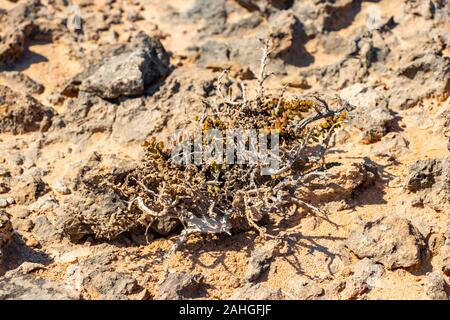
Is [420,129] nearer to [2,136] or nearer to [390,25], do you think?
[390,25]

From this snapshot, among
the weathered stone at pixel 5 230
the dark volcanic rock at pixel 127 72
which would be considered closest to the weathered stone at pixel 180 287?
the weathered stone at pixel 5 230

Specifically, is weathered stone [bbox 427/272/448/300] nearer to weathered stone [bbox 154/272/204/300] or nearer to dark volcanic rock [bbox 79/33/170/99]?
weathered stone [bbox 154/272/204/300]

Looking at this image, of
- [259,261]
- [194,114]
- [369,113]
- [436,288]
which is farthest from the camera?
[194,114]

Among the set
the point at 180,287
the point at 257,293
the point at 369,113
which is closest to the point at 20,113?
the point at 180,287

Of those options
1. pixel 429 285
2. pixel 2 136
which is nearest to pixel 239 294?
pixel 429 285

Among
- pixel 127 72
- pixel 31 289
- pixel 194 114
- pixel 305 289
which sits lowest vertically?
pixel 305 289

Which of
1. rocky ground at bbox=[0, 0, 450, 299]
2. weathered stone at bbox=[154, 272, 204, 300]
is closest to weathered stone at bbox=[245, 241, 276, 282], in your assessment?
rocky ground at bbox=[0, 0, 450, 299]

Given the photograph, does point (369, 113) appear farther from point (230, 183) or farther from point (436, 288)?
point (436, 288)

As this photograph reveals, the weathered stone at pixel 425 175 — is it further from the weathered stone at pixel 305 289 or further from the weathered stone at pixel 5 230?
the weathered stone at pixel 5 230
